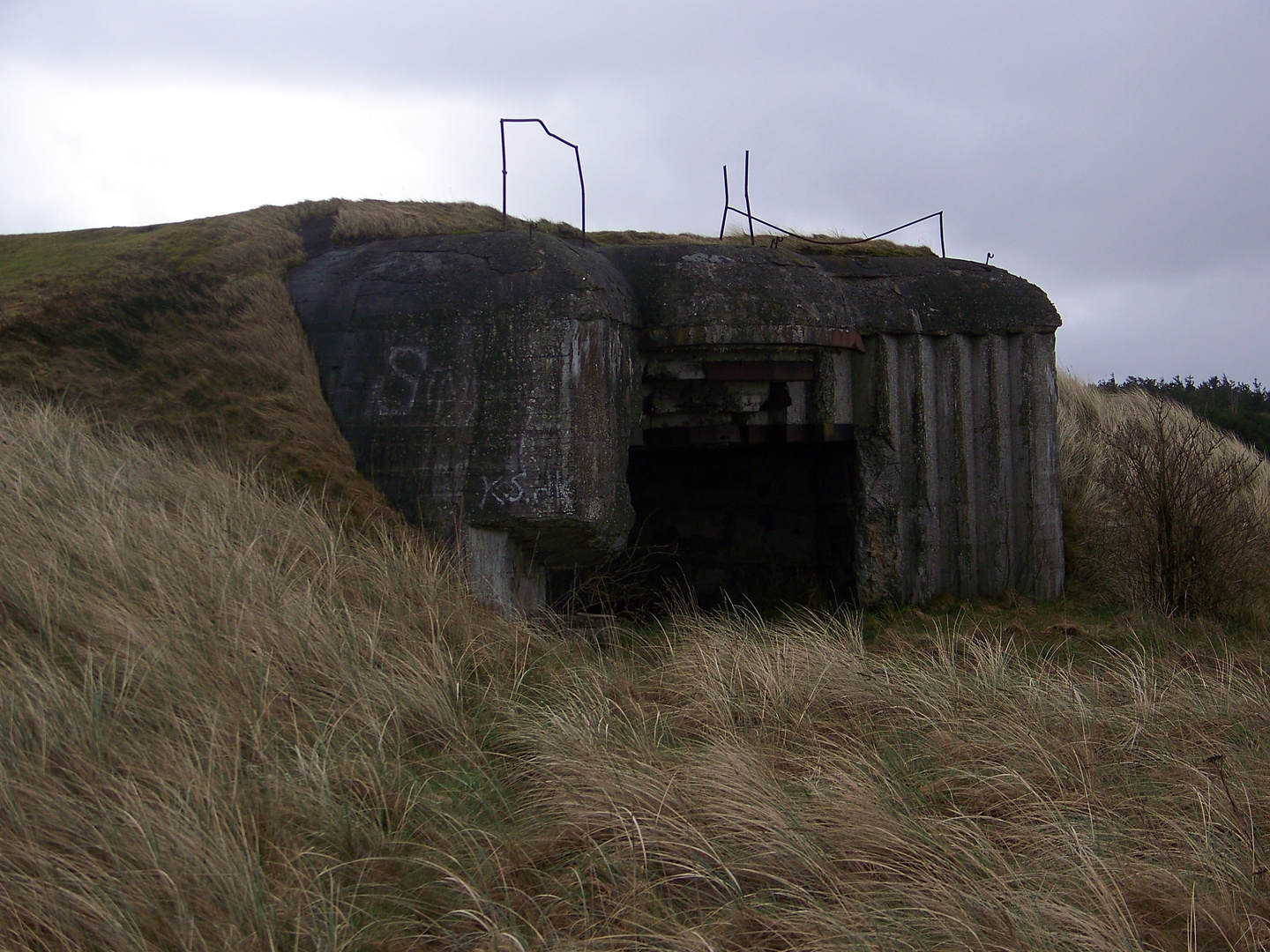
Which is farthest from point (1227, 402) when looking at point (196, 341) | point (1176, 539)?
point (196, 341)

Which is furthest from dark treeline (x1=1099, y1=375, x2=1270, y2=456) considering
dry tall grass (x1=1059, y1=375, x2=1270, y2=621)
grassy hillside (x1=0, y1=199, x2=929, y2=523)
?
grassy hillside (x1=0, y1=199, x2=929, y2=523)

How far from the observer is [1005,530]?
641cm

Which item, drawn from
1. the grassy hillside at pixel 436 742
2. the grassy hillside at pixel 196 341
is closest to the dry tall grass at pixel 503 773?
the grassy hillside at pixel 436 742

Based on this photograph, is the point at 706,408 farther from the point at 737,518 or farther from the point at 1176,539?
the point at 1176,539

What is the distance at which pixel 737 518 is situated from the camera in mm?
7676

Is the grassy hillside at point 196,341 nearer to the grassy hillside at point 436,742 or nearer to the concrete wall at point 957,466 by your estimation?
the grassy hillside at point 436,742

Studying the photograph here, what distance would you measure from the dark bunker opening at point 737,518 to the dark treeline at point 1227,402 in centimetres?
748

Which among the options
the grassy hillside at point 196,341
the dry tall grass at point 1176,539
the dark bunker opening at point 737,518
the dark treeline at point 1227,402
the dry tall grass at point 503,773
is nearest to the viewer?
the dry tall grass at point 503,773

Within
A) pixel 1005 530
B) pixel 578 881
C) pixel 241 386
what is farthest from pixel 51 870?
pixel 1005 530

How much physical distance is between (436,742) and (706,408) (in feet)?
10.7

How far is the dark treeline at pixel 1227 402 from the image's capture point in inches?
530

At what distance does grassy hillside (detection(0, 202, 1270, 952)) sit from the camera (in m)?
2.20

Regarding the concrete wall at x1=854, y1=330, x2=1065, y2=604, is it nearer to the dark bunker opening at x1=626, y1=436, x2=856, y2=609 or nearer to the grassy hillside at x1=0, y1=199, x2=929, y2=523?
the dark bunker opening at x1=626, y1=436, x2=856, y2=609

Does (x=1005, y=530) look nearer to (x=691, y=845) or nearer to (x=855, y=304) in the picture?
(x=855, y=304)
